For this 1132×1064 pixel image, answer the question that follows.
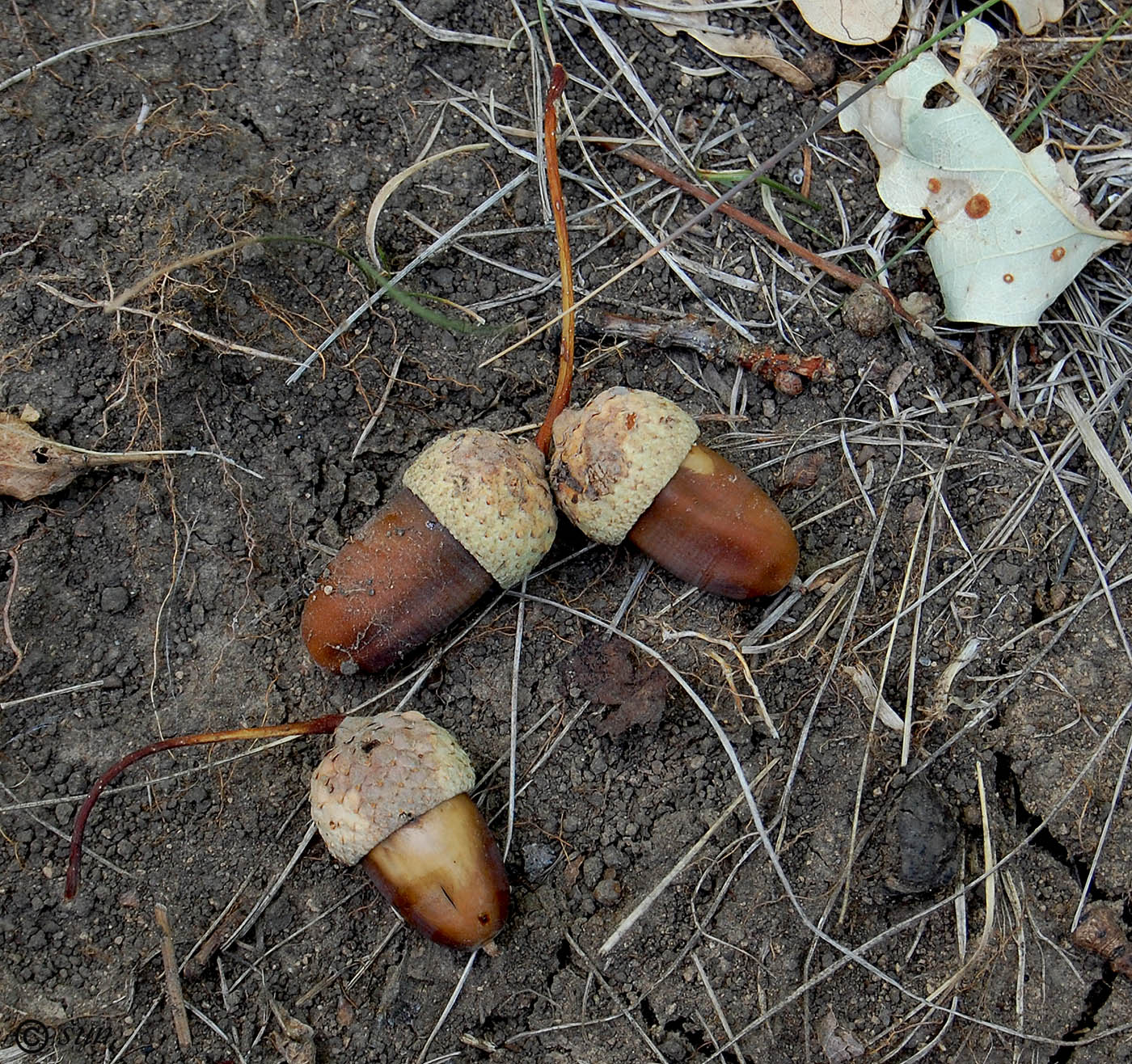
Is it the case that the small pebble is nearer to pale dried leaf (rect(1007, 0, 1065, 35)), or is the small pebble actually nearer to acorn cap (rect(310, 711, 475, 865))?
acorn cap (rect(310, 711, 475, 865))

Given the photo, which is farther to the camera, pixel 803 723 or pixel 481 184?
pixel 481 184

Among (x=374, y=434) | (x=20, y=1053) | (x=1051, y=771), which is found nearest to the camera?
(x=20, y=1053)

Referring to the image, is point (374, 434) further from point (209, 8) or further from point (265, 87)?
point (209, 8)

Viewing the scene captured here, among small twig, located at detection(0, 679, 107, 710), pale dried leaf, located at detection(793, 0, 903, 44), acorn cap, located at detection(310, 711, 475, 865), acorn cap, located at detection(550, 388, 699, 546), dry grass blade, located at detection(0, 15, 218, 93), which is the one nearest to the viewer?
acorn cap, located at detection(310, 711, 475, 865)

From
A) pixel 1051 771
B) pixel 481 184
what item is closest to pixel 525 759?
pixel 1051 771

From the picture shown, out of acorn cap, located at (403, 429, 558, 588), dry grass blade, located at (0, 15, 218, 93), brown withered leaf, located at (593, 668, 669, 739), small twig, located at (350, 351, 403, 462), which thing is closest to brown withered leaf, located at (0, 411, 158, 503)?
small twig, located at (350, 351, 403, 462)

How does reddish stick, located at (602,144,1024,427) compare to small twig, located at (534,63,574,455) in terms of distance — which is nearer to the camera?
small twig, located at (534,63,574,455)

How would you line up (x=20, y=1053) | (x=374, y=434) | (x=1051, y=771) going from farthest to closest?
(x=374, y=434) < (x=1051, y=771) < (x=20, y=1053)
